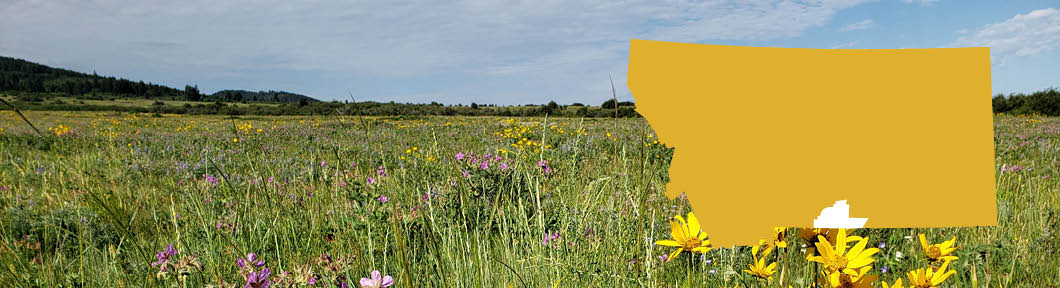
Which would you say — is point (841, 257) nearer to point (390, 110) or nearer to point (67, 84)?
point (390, 110)

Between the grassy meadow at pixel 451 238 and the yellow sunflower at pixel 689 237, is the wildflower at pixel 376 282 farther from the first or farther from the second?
the yellow sunflower at pixel 689 237

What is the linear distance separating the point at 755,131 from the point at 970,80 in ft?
1.33

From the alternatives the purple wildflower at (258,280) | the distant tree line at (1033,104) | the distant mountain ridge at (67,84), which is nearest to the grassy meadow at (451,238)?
the purple wildflower at (258,280)

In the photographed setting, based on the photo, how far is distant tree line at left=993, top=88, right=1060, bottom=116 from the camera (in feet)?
83.3

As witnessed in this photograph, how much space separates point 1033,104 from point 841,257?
37.3m

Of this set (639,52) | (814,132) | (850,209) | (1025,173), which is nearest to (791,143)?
(814,132)

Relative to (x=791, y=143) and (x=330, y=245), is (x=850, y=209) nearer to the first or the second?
(x=791, y=143)

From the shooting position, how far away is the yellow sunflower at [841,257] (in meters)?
0.90
